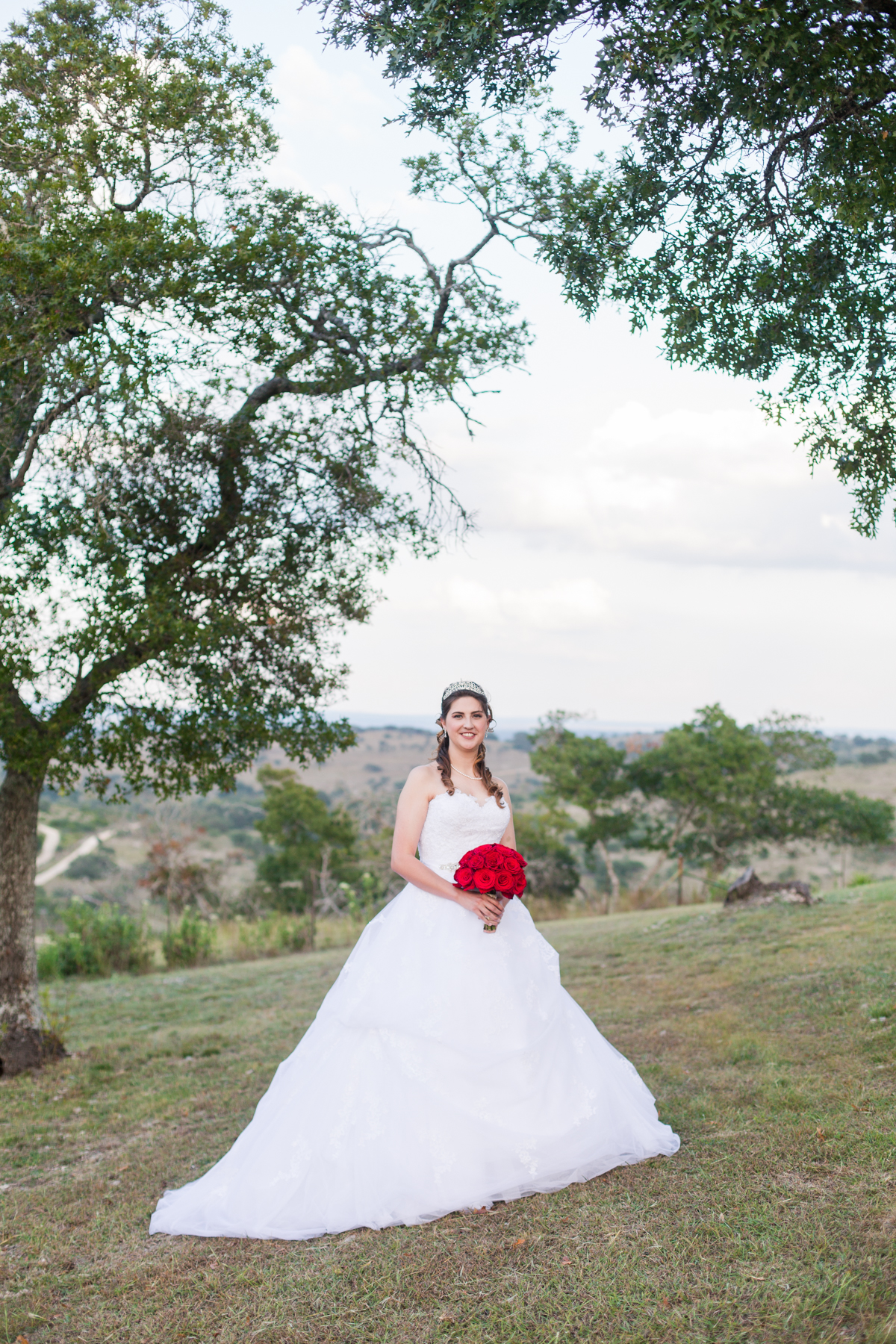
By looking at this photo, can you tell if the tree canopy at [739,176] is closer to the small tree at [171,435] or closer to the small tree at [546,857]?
the small tree at [171,435]

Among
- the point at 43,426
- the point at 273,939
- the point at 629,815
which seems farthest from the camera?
the point at 629,815

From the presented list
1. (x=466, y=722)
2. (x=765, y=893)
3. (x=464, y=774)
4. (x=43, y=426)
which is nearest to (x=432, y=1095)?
(x=464, y=774)

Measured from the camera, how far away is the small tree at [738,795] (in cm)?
2786

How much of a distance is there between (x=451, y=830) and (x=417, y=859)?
0.92 feet

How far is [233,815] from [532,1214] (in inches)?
2127

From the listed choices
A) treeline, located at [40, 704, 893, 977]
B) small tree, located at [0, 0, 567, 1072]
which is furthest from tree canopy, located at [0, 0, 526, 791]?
treeline, located at [40, 704, 893, 977]

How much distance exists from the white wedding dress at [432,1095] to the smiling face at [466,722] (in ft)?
1.13

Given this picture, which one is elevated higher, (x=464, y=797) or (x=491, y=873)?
(x=464, y=797)

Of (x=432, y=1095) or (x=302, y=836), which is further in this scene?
(x=302, y=836)

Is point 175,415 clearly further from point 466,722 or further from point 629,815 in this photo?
point 629,815

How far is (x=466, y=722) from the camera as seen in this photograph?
5.79 metres

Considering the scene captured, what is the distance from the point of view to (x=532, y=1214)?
4.79 meters

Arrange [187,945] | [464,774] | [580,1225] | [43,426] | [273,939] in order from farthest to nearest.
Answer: [273,939], [187,945], [43,426], [464,774], [580,1225]

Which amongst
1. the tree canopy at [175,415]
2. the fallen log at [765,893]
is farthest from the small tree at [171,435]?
the fallen log at [765,893]
